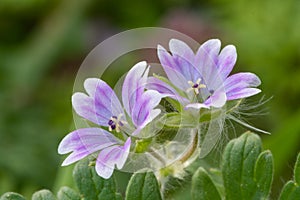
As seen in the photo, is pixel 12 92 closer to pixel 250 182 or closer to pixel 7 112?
pixel 7 112

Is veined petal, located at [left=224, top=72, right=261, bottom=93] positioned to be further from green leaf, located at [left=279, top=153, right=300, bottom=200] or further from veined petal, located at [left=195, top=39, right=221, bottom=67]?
green leaf, located at [left=279, top=153, right=300, bottom=200]

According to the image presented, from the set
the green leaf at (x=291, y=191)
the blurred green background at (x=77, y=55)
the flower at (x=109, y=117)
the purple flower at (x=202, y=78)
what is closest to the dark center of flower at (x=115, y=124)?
the flower at (x=109, y=117)

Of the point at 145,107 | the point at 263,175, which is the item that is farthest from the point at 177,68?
the point at 263,175

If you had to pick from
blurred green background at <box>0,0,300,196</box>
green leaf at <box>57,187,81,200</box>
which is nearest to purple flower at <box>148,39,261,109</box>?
green leaf at <box>57,187,81,200</box>

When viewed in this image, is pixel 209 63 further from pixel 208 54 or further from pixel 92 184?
pixel 92 184

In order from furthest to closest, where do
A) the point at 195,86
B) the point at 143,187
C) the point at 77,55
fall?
the point at 77,55 < the point at 143,187 < the point at 195,86

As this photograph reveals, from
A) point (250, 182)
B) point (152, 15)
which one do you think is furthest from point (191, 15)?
point (250, 182)
